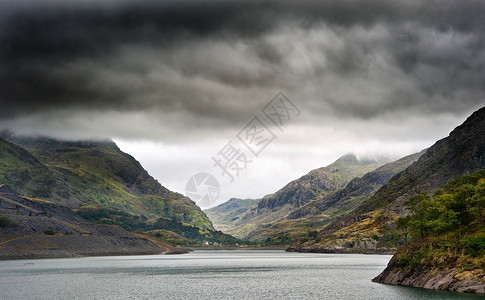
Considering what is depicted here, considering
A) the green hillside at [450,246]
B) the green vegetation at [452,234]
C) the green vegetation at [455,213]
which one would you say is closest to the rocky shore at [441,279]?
the green hillside at [450,246]

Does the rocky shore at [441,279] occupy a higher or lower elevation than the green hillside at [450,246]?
lower

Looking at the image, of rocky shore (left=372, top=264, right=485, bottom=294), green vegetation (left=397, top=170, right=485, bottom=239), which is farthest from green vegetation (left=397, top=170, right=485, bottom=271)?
rocky shore (left=372, top=264, right=485, bottom=294)

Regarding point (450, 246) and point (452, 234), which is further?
point (452, 234)

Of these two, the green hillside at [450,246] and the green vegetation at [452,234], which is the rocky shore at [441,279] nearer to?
the green hillside at [450,246]

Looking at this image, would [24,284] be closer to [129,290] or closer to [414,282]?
[129,290]

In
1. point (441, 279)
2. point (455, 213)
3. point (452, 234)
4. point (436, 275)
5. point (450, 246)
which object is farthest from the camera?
point (455, 213)

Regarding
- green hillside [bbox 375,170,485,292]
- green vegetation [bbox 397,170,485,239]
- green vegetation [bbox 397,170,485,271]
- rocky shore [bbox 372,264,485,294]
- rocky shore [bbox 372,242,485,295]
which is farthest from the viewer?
green vegetation [bbox 397,170,485,239]

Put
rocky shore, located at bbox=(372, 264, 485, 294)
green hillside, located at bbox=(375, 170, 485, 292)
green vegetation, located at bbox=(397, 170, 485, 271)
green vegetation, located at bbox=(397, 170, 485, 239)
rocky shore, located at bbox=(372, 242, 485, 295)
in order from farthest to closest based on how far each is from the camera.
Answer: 1. green vegetation, located at bbox=(397, 170, 485, 239)
2. green vegetation, located at bbox=(397, 170, 485, 271)
3. green hillside, located at bbox=(375, 170, 485, 292)
4. rocky shore, located at bbox=(372, 242, 485, 295)
5. rocky shore, located at bbox=(372, 264, 485, 294)

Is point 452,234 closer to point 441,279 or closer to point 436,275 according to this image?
point 436,275

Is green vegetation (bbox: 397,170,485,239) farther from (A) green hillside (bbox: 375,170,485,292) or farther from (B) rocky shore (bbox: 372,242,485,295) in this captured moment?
(B) rocky shore (bbox: 372,242,485,295)

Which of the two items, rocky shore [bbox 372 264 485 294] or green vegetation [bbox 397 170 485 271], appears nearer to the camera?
rocky shore [bbox 372 264 485 294]

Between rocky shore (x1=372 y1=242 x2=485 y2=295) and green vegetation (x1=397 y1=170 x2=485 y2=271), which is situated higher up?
green vegetation (x1=397 y1=170 x2=485 y2=271)

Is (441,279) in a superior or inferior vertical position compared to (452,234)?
inferior

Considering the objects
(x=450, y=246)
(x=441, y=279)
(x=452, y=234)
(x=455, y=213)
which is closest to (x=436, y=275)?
(x=441, y=279)
